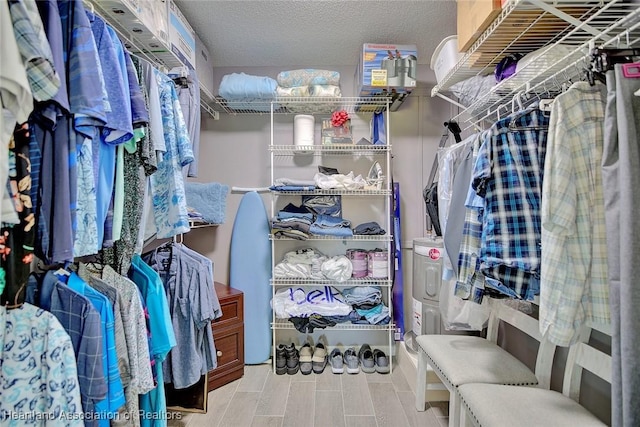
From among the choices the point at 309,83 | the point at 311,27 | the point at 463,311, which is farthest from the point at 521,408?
the point at 311,27

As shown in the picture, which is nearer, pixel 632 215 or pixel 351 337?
pixel 632 215

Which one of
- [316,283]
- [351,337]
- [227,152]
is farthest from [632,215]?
[227,152]

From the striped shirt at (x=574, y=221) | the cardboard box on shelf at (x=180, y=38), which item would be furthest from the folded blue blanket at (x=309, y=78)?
the striped shirt at (x=574, y=221)

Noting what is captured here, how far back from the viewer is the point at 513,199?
1162mm

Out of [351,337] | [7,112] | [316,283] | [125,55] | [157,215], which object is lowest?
[351,337]

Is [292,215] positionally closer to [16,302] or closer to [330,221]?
[330,221]

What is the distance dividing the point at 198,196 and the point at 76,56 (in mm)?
1511

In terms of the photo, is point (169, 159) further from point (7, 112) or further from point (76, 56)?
point (7, 112)

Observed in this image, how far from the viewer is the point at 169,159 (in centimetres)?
144

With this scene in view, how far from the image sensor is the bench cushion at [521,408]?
3.67ft

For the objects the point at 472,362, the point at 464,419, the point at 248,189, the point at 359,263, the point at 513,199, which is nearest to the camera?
the point at 513,199

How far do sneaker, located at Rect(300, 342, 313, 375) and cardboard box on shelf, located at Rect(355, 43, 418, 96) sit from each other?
1.99 meters

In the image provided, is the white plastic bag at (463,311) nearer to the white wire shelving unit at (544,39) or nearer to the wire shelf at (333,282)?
the wire shelf at (333,282)

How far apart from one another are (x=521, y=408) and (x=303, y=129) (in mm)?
2090
